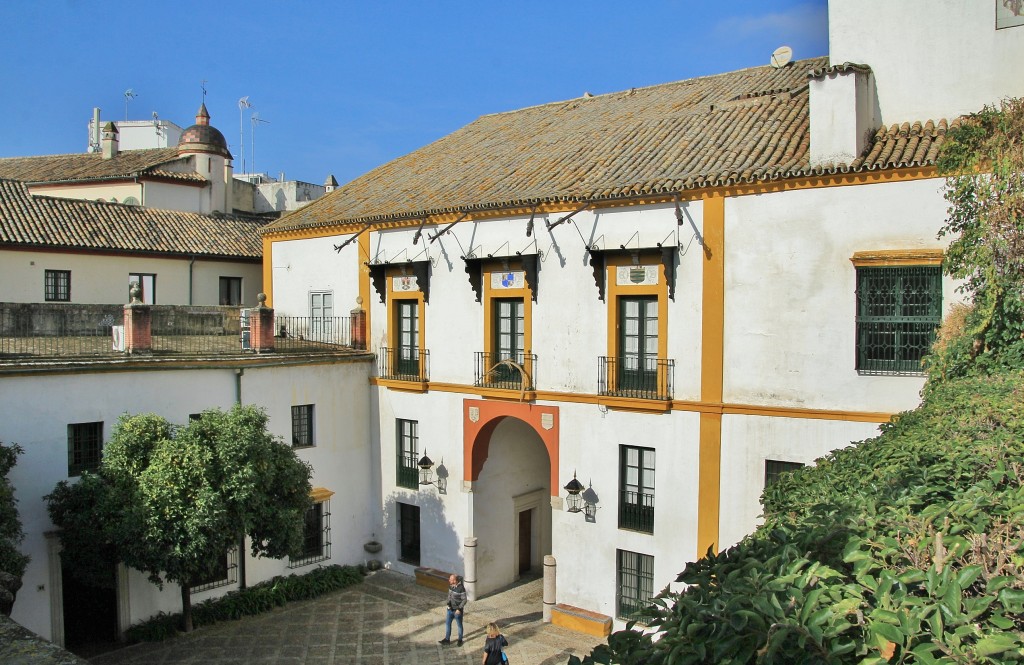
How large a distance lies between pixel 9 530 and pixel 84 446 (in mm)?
2562

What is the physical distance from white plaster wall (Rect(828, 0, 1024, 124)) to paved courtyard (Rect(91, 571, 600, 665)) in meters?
11.2

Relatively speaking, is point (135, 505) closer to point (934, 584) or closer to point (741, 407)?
point (741, 407)

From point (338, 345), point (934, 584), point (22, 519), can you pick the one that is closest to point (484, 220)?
point (338, 345)

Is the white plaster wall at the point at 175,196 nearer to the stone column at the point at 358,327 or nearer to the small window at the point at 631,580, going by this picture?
the stone column at the point at 358,327

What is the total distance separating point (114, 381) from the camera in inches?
600

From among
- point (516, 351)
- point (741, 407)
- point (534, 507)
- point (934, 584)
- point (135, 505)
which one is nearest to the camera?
point (934, 584)

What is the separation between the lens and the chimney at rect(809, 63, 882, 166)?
44.5 ft

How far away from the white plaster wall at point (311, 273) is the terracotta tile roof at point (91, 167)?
9.20 m

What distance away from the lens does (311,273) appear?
21.7 m

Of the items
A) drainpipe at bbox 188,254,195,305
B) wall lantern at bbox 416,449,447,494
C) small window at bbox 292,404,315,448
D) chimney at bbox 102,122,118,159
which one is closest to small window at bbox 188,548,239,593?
small window at bbox 292,404,315,448

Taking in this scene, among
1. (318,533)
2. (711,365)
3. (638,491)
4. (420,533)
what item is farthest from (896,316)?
(318,533)

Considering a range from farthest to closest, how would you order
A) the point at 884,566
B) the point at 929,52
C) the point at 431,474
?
the point at 431,474 → the point at 929,52 → the point at 884,566

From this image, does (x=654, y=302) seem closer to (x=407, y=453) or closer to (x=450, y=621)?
(x=450, y=621)

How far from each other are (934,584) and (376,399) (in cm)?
1721
